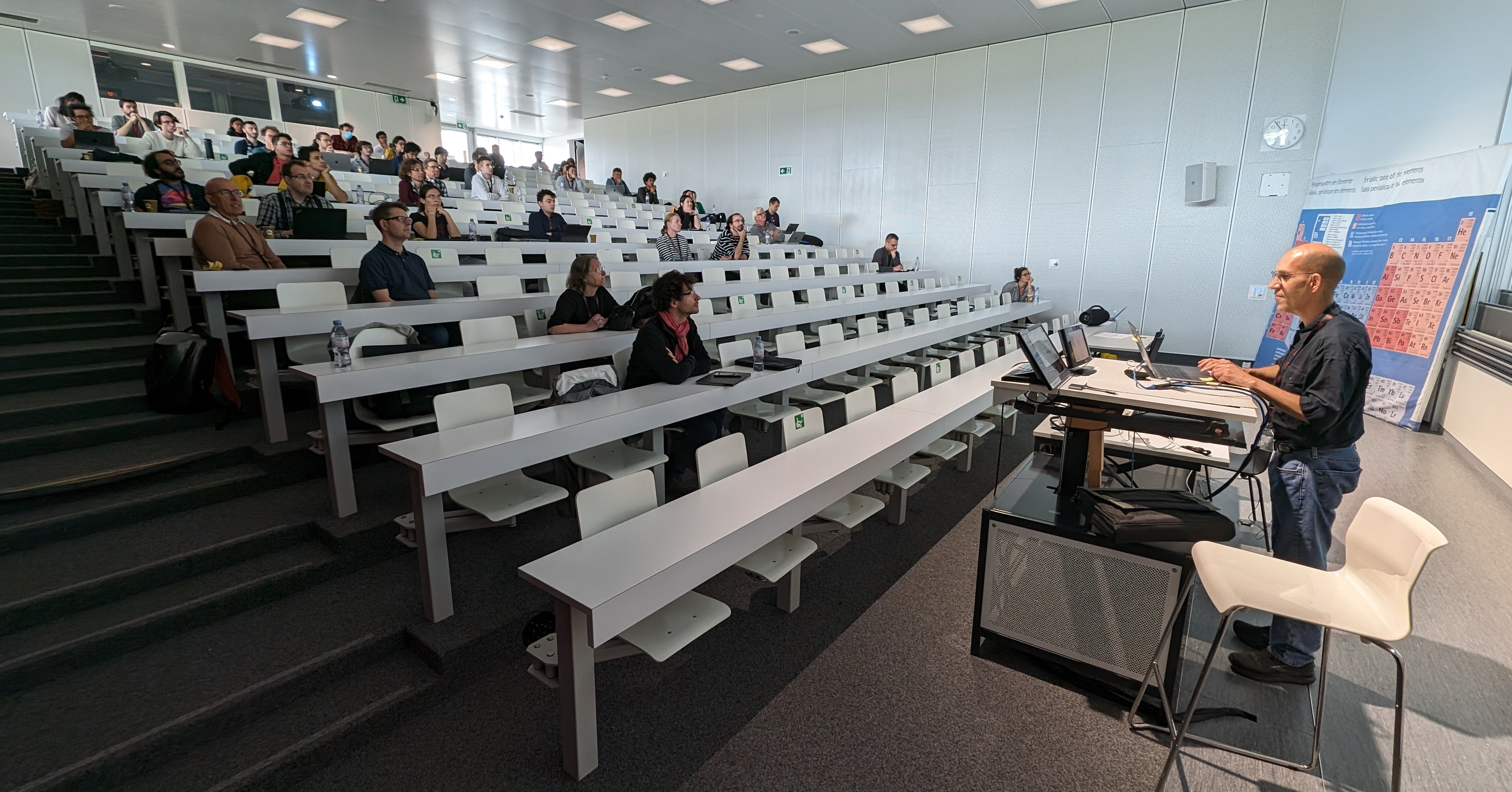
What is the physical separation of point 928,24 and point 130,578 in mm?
10136

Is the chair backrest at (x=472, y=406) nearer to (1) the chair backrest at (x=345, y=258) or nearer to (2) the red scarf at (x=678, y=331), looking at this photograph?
(2) the red scarf at (x=678, y=331)

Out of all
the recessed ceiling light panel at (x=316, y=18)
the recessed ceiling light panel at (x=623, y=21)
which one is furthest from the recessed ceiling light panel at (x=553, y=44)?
the recessed ceiling light panel at (x=316, y=18)

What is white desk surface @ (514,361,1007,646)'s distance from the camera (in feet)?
5.65

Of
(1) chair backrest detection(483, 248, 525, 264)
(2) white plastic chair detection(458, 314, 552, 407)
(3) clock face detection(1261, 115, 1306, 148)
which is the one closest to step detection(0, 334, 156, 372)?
(2) white plastic chair detection(458, 314, 552, 407)

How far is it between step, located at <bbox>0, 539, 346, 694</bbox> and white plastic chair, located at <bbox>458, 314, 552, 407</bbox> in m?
1.28

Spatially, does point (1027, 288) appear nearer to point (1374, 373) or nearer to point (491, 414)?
point (1374, 373)

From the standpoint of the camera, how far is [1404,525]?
1727 mm

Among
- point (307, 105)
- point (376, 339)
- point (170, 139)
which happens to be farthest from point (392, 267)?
point (307, 105)

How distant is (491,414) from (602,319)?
1.39 m

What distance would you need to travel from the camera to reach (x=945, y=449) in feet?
12.7

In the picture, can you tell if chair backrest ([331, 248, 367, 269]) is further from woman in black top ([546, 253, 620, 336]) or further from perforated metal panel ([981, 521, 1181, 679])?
perforated metal panel ([981, 521, 1181, 679])

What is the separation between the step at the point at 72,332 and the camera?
147 inches

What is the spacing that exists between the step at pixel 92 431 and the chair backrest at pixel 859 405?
339 centimetres

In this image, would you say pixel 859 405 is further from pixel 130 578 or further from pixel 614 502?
pixel 130 578
